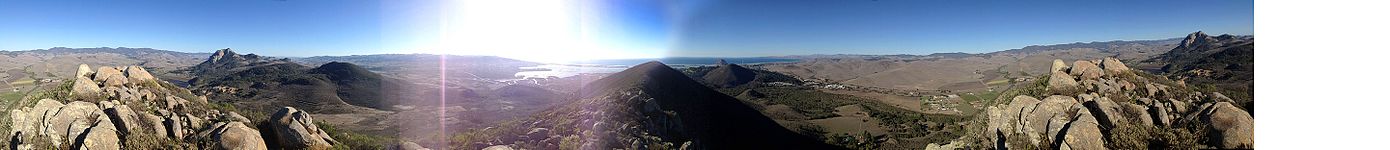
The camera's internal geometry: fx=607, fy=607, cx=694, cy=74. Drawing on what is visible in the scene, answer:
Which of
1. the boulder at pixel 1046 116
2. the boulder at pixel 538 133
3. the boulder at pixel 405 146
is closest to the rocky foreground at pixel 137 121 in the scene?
the boulder at pixel 405 146

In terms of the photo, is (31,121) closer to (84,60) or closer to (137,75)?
(84,60)

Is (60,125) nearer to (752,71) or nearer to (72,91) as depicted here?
(72,91)

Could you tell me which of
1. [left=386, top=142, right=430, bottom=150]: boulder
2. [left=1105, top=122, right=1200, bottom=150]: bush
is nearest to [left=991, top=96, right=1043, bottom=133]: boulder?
[left=1105, top=122, right=1200, bottom=150]: bush

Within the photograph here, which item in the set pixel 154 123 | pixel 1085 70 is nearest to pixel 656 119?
pixel 1085 70

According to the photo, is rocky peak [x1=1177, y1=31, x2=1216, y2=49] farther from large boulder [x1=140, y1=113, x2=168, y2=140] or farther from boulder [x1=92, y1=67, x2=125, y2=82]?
boulder [x1=92, y1=67, x2=125, y2=82]

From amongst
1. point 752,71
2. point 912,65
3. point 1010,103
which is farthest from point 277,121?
point 1010,103
